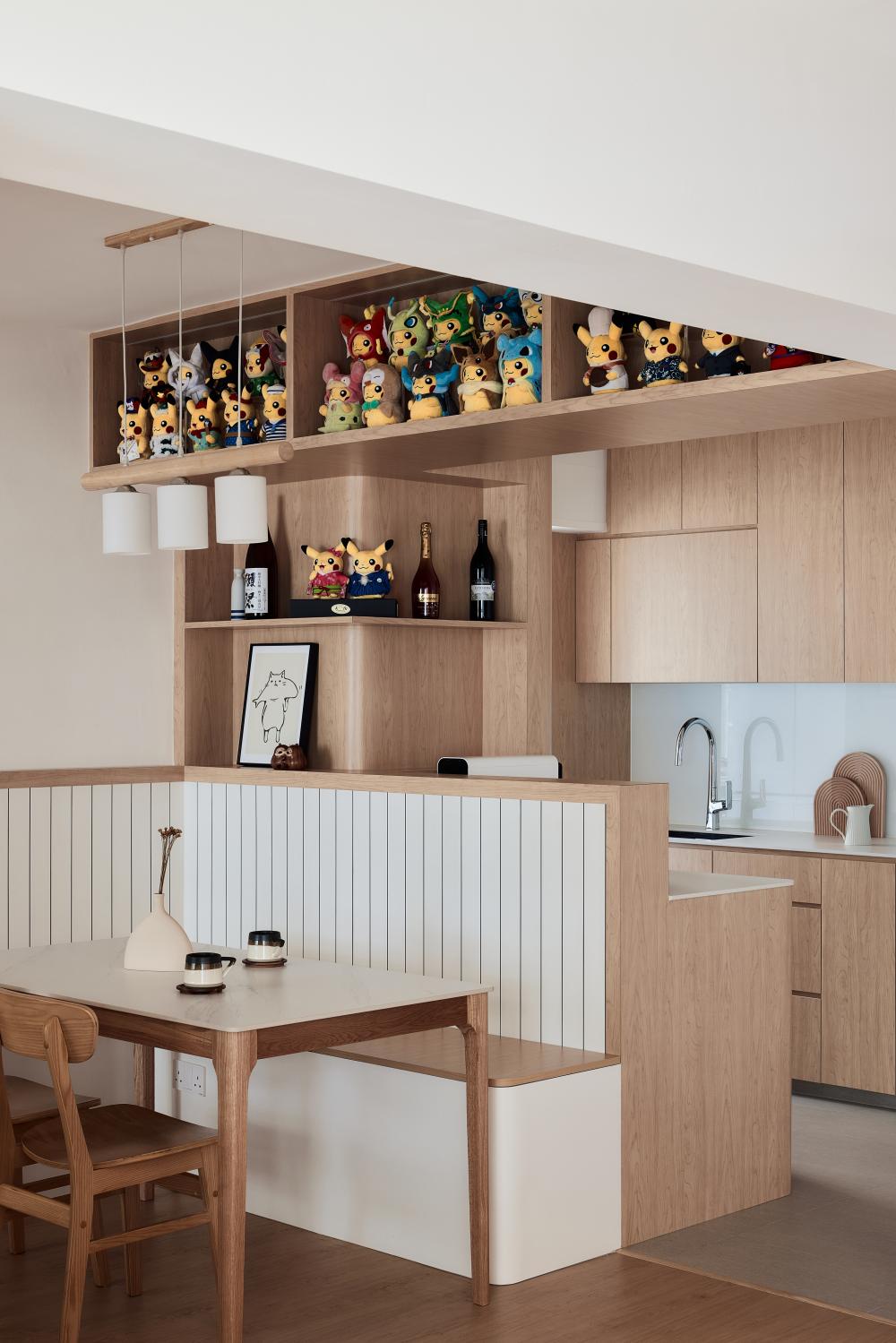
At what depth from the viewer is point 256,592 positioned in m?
4.93

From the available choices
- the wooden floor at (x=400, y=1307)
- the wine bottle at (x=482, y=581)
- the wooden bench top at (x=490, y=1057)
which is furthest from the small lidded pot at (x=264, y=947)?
the wine bottle at (x=482, y=581)

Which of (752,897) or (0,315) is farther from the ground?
(0,315)

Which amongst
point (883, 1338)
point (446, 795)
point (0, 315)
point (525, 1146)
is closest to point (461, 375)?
point (446, 795)

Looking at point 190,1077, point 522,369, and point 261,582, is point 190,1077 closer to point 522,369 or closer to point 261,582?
point 261,582

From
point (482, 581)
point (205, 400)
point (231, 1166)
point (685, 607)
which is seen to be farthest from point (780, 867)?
point (231, 1166)

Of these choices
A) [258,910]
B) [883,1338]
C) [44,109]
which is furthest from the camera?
[258,910]

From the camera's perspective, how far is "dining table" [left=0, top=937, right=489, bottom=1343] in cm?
299

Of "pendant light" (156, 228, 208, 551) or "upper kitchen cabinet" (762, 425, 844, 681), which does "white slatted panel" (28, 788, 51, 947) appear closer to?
"pendant light" (156, 228, 208, 551)

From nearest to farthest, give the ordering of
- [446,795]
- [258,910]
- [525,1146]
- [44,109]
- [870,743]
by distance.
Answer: [44,109] < [525,1146] < [446,795] < [258,910] < [870,743]

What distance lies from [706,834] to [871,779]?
652 mm

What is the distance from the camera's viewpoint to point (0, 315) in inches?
185

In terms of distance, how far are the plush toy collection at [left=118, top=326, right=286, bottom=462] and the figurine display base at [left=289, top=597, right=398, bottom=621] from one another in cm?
53

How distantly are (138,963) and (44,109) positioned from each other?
8.37 ft

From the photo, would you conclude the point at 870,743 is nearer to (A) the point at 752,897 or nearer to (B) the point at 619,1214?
(A) the point at 752,897
